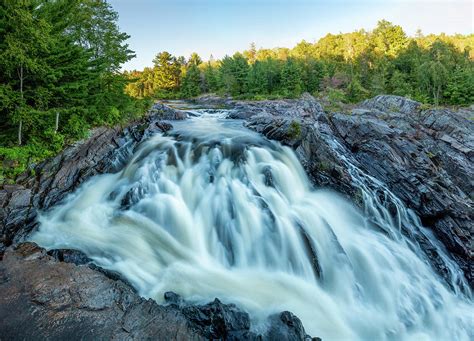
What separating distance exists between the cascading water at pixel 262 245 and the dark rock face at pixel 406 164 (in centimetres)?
86

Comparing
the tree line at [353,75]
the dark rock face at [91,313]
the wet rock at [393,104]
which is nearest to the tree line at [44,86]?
the dark rock face at [91,313]

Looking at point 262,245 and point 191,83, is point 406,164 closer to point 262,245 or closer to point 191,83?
point 262,245

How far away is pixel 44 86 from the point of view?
33.6ft

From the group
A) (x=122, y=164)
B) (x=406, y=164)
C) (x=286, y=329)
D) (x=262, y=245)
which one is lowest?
(x=262, y=245)

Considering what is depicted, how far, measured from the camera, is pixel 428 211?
401 inches

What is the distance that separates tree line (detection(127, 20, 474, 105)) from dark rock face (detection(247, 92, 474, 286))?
90.3 ft

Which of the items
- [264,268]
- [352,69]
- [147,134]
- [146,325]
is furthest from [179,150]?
[352,69]

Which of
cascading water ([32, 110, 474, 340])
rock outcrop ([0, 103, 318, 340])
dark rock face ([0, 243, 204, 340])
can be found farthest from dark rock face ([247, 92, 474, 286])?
dark rock face ([0, 243, 204, 340])

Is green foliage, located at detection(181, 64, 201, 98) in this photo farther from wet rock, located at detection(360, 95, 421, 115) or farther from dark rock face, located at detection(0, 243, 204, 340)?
dark rock face, located at detection(0, 243, 204, 340)

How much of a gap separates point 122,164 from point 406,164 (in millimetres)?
12159

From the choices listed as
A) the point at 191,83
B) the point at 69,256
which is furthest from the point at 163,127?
the point at 191,83

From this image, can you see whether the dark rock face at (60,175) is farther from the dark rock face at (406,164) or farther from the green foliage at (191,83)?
the green foliage at (191,83)

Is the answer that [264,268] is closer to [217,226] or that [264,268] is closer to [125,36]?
[217,226]

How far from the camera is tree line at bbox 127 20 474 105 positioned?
44562mm
